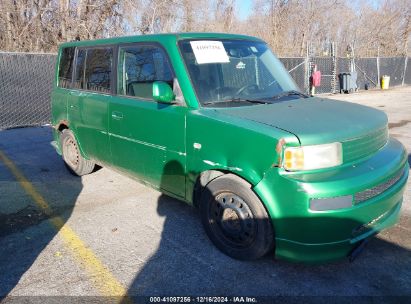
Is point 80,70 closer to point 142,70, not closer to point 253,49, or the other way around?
point 142,70

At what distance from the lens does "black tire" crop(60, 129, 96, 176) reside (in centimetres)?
551

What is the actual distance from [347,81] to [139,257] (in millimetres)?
18237

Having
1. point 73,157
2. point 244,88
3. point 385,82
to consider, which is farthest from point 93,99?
point 385,82

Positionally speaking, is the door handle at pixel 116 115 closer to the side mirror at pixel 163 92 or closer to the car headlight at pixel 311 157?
the side mirror at pixel 163 92

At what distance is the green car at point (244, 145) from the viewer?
9.13 ft

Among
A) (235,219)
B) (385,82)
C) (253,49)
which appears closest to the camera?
(235,219)

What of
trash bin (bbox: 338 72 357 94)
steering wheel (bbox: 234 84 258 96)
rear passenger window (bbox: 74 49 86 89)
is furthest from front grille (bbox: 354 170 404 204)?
trash bin (bbox: 338 72 357 94)

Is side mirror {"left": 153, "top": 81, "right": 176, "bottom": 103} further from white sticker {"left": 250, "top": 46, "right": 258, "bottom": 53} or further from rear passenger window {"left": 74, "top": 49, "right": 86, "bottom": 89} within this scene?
rear passenger window {"left": 74, "top": 49, "right": 86, "bottom": 89}

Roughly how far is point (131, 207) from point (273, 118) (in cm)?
231

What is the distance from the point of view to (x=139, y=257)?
3.40 meters

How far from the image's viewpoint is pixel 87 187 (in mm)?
5316

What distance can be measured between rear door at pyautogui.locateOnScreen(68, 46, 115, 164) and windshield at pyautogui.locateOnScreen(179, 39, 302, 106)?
1315mm

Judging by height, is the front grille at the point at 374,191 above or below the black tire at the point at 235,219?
above

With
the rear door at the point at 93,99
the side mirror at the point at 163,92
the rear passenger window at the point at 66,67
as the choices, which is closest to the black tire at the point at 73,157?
the rear door at the point at 93,99
